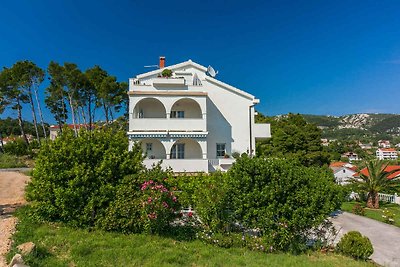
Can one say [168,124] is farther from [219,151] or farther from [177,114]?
[219,151]

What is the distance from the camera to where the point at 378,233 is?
16859 mm

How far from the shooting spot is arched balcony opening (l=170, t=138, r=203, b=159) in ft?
94.0

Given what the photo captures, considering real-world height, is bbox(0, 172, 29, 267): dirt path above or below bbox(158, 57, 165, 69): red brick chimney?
below

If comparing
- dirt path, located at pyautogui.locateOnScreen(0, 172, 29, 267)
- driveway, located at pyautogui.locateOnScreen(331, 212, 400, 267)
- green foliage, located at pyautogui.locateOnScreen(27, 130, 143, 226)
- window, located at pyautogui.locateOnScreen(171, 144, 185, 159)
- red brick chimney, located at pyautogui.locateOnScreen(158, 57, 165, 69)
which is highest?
red brick chimney, located at pyautogui.locateOnScreen(158, 57, 165, 69)

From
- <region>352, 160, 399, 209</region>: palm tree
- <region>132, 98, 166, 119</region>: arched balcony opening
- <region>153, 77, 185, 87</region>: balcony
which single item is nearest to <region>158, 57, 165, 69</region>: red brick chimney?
<region>153, 77, 185, 87</region>: balcony

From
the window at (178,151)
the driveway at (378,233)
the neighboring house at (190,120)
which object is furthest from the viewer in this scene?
the window at (178,151)

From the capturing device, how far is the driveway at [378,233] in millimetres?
12508

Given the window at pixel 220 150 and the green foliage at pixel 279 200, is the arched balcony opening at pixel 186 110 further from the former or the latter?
the green foliage at pixel 279 200

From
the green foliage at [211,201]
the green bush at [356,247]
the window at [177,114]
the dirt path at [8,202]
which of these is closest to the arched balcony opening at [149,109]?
the window at [177,114]

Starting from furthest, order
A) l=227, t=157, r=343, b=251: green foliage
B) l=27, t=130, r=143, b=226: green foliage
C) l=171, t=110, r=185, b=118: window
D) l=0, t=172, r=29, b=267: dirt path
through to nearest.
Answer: l=171, t=110, r=185, b=118: window → l=27, t=130, r=143, b=226: green foliage → l=227, t=157, r=343, b=251: green foliage → l=0, t=172, r=29, b=267: dirt path

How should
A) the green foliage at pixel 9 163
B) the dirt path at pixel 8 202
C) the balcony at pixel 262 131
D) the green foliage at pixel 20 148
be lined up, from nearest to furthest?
the dirt path at pixel 8 202, the balcony at pixel 262 131, the green foliage at pixel 9 163, the green foliage at pixel 20 148

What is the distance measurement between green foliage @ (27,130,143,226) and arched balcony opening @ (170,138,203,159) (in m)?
15.4

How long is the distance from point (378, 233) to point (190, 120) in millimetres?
16863

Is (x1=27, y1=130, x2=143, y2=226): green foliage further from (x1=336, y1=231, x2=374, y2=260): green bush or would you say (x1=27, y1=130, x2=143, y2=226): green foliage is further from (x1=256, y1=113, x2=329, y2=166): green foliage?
(x1=256, y1=113, x2=329, y2=166): green foliage
